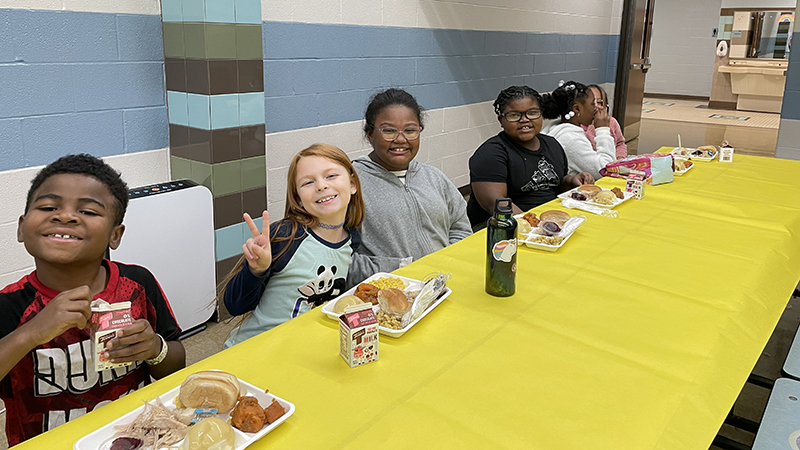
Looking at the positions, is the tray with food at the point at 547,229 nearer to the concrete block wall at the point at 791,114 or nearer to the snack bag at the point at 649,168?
the snack bag at the point at 649,168

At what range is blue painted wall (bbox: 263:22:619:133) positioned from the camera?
318 cm

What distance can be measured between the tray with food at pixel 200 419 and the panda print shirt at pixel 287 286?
0.58m

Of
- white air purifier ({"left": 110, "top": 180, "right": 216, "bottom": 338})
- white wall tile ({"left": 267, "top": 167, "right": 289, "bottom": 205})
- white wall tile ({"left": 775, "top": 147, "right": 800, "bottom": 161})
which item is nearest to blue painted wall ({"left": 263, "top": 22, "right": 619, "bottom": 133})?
white wall tile ({"left": 267, "top": 167, "right": 289, "bottom": 205})

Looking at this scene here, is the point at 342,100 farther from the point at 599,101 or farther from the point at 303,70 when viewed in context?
the point at 599,101

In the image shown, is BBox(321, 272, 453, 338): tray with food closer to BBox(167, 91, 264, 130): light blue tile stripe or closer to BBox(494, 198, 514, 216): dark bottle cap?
BBox(494, 198, 514, 216): dark bottle cap

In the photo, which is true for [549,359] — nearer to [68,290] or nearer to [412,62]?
[68,290]

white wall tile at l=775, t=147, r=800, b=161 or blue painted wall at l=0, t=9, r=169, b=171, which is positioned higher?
blue painted wall at l=0, t=9, r=169, b=171

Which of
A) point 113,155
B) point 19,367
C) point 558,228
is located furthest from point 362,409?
point 113,155

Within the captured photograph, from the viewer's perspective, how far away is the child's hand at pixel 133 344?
110 centimetres

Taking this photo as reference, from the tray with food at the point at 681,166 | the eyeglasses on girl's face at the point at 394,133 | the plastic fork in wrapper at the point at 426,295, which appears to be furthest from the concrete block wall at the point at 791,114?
the plastic fork in wrapper at the point at 426,295

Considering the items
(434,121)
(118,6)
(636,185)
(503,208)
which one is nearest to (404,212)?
(503,208)

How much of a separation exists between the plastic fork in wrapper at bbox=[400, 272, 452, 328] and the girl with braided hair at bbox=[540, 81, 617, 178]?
1.92 metres

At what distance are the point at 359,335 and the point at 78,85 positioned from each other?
184 cm

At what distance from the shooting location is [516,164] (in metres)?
2.79
